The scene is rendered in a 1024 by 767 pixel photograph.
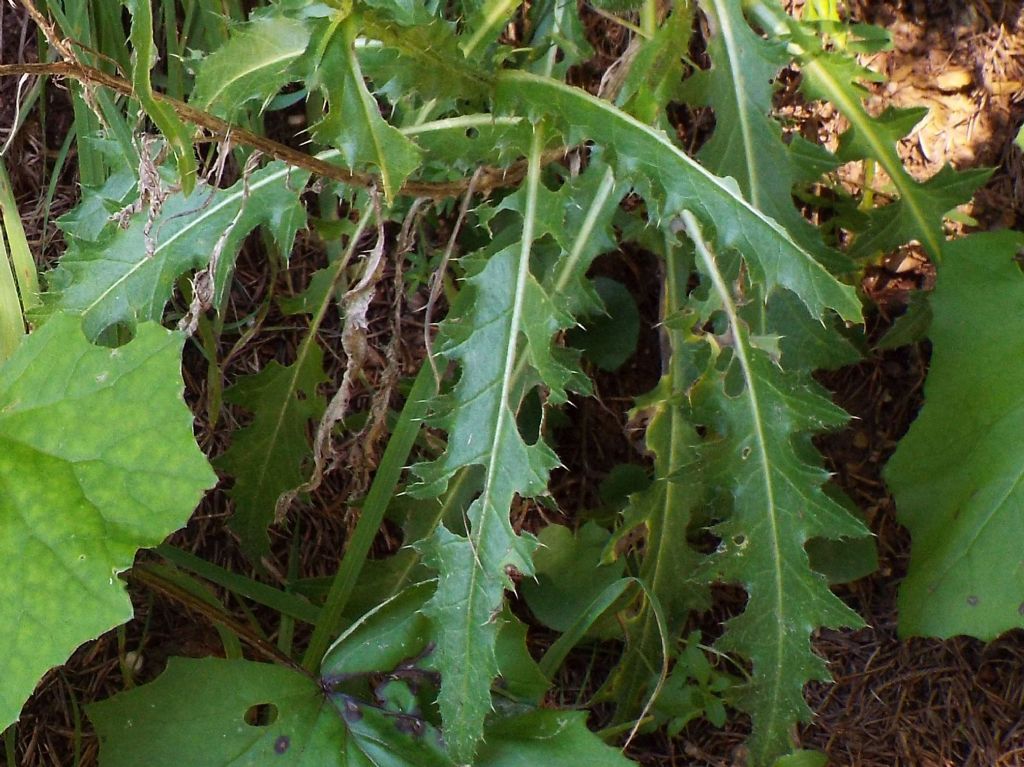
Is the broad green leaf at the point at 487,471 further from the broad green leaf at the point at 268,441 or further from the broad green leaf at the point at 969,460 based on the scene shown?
the broad green leaf at the point at 969,460

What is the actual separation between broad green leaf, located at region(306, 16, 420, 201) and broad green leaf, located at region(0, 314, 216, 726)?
34 centimetres

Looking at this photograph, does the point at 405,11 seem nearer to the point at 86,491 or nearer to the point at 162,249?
the point at 162,249

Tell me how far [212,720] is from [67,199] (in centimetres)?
103

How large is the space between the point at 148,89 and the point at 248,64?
0.35 meters

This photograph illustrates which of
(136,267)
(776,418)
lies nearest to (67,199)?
(136,267)

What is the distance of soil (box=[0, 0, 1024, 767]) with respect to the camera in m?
1.64

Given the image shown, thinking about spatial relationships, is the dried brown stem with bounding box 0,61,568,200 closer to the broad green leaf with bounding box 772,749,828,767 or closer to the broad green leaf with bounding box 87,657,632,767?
the broad green leaf with bounding box 87,657,632,767

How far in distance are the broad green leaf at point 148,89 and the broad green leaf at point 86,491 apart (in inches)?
10.3

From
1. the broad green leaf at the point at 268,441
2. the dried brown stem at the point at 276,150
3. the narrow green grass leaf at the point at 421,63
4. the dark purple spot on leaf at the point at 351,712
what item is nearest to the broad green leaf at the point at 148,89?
the dried brown stem at the point at 276,150

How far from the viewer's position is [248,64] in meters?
1.24

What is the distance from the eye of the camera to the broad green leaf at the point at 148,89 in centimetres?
91

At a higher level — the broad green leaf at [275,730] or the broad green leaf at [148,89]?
the broad green leaf at [148,89]

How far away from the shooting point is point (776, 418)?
1.36m

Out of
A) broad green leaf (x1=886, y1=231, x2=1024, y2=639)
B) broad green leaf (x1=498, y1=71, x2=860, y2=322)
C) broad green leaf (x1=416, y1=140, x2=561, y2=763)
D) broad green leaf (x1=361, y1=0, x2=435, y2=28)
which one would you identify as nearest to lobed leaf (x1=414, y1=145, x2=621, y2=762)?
broad green leaf (x1=416, y1=140, x2=561, y2=763)
